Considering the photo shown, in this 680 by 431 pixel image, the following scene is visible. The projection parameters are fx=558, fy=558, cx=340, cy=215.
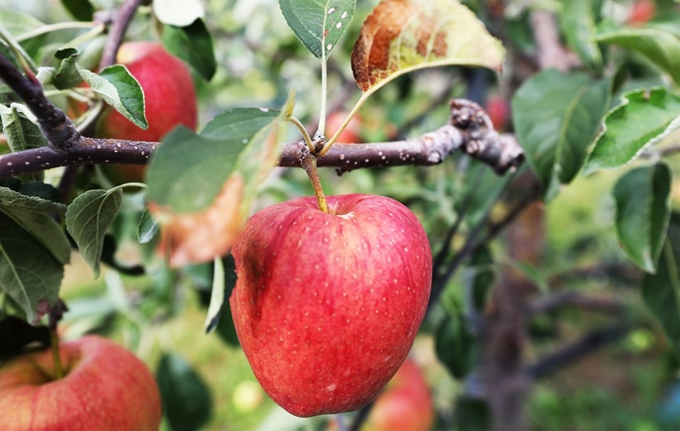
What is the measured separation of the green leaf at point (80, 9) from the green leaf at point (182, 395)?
491 mm

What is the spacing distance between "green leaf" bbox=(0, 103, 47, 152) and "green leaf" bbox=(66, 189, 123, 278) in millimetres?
62

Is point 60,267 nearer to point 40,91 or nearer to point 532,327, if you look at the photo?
point 40,91

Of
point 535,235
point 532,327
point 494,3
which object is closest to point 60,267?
point 494,3

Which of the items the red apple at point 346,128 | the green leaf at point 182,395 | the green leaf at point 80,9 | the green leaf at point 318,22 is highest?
the green leaf at point 318,22

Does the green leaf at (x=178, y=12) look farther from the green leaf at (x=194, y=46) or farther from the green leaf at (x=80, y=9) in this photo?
the green leaf at (x=80, y=9)

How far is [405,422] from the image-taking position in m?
1.00

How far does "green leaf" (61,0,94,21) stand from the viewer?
0.58m

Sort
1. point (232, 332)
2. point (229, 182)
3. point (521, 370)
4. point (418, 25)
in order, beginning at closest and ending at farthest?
point (229, 182), point (418, 25), point (232, 332), point (521, 370)

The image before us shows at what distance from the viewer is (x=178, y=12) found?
49 cm

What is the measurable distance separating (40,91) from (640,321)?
4.45 ft

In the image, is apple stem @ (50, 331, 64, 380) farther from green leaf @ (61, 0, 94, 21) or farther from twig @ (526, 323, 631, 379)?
twig @ (526, 323, 631, 379)

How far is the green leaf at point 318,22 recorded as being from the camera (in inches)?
14.4

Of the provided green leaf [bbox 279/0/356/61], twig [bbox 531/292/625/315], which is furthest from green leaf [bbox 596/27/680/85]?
twig [bbox 531/292/625/315]

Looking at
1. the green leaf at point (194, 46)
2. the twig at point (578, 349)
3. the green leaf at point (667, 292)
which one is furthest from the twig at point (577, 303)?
the green leaf at point (194, 46)
